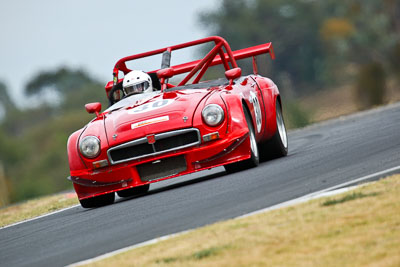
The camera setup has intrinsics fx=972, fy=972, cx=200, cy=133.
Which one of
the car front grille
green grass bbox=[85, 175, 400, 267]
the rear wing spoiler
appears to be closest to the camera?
green grass bbox=[85, 175, 400, 267]

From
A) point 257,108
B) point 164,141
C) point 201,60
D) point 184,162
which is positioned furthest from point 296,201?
point 201,60

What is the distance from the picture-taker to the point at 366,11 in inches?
2539

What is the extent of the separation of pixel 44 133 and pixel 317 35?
22.7 m

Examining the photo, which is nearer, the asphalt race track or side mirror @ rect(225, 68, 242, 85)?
the asphalt race track

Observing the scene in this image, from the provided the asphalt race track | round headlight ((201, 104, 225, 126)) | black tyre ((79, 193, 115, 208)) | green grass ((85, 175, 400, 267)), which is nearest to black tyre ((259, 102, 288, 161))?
the asphalt race track

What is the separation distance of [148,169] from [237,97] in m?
1.13

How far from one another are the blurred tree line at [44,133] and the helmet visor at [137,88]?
33.5 metres

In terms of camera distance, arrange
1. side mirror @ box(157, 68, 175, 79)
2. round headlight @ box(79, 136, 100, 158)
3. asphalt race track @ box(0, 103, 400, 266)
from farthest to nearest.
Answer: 1. side mirror @ box(157, 68, 175, 79)
2. round headlight @ box(79, 136, 100, 158)
3. asphalt race track @ box(0, 103, 400, 266)

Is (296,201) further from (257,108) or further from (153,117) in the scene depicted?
(257,108)

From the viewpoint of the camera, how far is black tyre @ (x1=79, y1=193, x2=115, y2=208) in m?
9.82

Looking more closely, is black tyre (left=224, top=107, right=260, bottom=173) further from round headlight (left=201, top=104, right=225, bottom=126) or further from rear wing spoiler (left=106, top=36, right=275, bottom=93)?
rear wing spoiler (left=106, top=36, right=275, bottom=93)

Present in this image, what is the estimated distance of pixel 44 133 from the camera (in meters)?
75.4

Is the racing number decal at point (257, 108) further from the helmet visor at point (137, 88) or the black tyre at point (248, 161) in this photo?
the helmet visor at point (137, 88)

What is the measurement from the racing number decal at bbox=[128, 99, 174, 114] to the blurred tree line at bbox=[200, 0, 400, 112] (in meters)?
26.5
